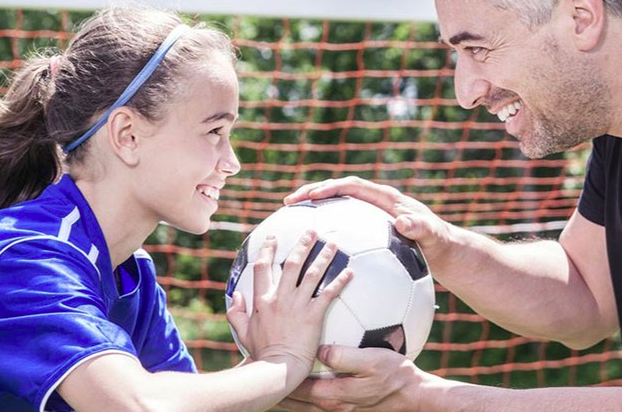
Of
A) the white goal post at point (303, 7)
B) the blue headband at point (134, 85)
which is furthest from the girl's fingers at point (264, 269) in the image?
the white goal post at point (303, 7)

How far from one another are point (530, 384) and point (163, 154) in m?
6.60

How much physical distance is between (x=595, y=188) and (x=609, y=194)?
10cm

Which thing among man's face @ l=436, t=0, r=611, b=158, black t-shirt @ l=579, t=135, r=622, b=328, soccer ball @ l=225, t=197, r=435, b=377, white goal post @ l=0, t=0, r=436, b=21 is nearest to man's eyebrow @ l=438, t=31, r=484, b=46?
man's face @ l=436, t=0, r=611, b=158

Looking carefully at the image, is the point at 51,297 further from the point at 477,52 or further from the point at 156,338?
the point at 477,52

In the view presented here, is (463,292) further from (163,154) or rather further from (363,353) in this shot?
(163,154)

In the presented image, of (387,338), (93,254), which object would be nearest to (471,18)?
(387,338)

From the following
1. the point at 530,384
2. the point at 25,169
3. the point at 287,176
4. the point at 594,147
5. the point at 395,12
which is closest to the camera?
the point at 25,169

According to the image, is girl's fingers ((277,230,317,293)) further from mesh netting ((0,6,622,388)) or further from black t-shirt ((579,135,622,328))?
mesh netting ((0,6,622,388))

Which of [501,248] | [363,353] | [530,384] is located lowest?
[530,384]

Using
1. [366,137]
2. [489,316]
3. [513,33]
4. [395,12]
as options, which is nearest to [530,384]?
[366,137]

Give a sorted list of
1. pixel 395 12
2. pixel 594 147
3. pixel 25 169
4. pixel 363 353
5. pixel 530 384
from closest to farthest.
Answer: pixel 363 353 → pixel 25 169 → pixel 594 147 → pixel 395 12 → pixel 530 384

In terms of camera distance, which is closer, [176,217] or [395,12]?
[176,217]

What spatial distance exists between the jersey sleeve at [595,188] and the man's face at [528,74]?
318 mm

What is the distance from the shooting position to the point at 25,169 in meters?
3.06
